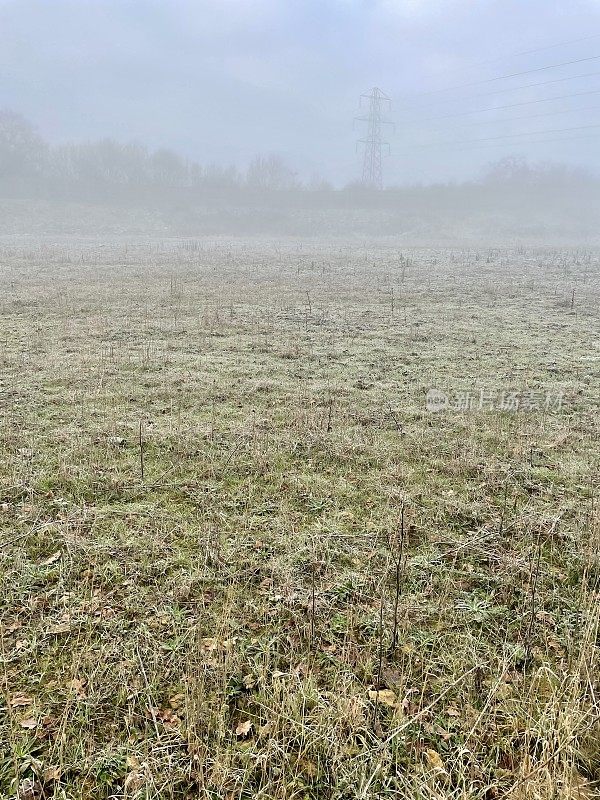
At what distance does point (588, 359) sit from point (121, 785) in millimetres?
12036

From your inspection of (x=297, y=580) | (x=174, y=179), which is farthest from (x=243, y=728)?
(x=174, y=179)

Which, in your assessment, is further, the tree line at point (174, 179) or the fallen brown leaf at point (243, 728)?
the tree line at point (174, 179)

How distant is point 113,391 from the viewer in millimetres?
9156

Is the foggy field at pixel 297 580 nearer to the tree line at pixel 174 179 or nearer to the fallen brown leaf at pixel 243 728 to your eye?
the fallen brown leaf at pixel 243 728

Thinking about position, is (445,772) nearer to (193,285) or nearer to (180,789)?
(180,789)

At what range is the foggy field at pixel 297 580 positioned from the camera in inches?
116

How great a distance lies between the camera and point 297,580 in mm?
4449

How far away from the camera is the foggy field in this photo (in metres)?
2.94

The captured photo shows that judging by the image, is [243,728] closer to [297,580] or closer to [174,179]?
[297,580]

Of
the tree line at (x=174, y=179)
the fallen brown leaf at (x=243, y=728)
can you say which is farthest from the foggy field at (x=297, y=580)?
the tree line at (x=174, y=179)

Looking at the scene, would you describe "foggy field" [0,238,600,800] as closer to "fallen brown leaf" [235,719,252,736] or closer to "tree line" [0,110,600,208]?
"fallen brown leaf" [235,719,252,736]

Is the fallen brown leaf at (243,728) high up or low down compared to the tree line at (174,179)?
down

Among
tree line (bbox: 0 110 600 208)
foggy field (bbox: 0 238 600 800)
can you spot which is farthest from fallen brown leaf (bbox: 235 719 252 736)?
tree line (bbox: 0 110 600 208)

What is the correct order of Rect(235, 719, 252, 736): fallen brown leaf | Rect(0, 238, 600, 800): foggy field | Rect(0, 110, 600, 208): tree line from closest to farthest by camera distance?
Rect(0, 238, 600, 800): foggy field → Rect(235, 719, 252, 736): fallen brown leaf → Rect(0, 110, 600, 208): tree line
